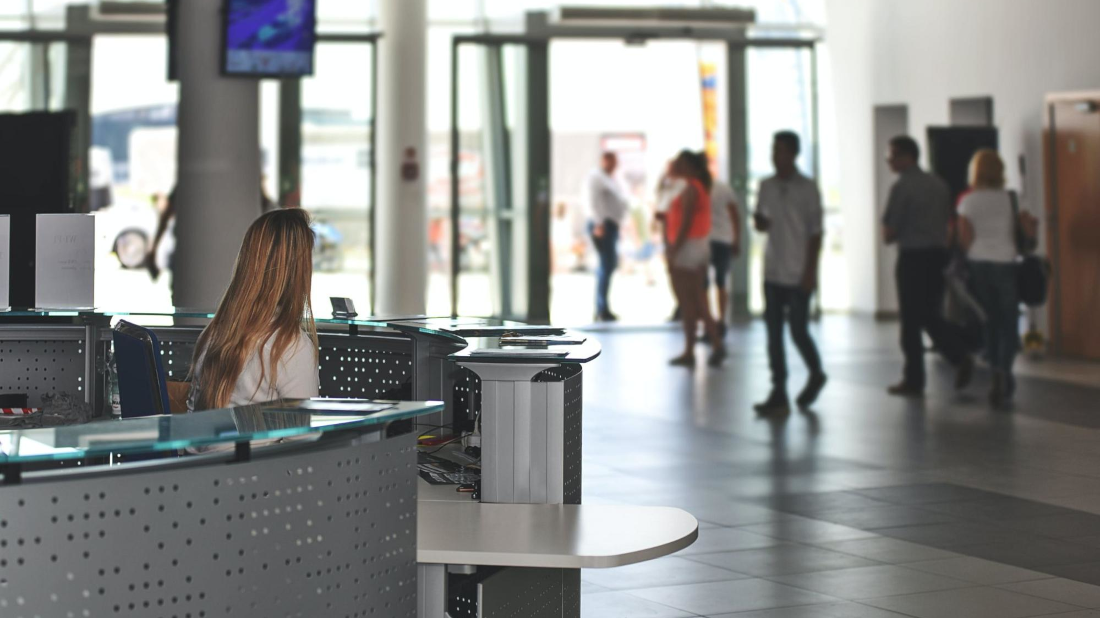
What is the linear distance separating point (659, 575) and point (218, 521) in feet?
8.35

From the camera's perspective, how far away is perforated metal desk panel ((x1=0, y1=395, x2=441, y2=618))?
2412mm

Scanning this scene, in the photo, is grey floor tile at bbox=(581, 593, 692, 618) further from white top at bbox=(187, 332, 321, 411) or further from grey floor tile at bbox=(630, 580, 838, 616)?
white top at bbox=(187, 332, 321, 411)

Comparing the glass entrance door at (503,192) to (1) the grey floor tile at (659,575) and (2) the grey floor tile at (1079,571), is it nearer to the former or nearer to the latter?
(1) the grey floor tile at (659,575)

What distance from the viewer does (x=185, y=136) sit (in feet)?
24.8

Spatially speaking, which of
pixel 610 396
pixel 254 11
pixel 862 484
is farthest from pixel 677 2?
pixel 862 484

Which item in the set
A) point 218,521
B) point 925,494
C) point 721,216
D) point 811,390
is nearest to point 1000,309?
point 811,390

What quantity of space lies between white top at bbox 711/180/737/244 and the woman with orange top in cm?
134

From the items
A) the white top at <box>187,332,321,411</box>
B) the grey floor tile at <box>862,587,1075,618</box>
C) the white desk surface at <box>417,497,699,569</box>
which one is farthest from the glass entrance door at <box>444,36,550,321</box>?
Result: the white desk surface at <box>417,497,699,569</box>

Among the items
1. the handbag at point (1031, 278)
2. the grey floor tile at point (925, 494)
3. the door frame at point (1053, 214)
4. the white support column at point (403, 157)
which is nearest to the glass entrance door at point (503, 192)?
the white support column at point (403, 157)

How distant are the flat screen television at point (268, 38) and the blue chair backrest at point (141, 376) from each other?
396 centimetres

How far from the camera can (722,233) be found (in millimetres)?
13008

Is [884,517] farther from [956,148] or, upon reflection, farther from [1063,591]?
[956,148]

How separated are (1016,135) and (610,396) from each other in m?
5.55

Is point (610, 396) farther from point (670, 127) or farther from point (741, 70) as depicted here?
point (670, 127)
